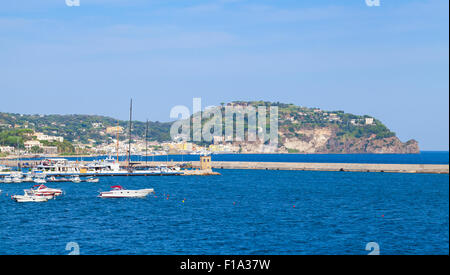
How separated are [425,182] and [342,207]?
53.0 metres

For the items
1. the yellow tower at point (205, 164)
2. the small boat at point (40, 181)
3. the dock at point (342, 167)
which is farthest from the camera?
the yellow tower at point (205, 164)

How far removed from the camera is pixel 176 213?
65188 mm

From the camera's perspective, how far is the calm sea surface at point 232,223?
44.3 meters

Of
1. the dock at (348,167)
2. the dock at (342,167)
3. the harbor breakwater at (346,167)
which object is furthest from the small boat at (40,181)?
the dock at (348,167)

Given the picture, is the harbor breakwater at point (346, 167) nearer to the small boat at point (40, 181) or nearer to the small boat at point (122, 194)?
the small boat at point (40, 181)

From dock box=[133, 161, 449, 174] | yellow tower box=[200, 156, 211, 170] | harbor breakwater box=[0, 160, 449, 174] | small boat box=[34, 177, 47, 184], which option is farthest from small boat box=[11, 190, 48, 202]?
dock box=[133, 161, 449, 174]

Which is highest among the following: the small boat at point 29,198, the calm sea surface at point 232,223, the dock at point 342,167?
the dock at point 342,167

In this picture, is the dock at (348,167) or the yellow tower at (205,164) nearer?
the dock at (348,167)

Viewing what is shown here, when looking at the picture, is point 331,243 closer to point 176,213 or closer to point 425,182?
point 176,213

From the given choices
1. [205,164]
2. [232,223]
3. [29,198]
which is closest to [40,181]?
[29,198]

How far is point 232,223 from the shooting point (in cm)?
5672

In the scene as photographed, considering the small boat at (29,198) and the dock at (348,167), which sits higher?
the dock at (348,167)
